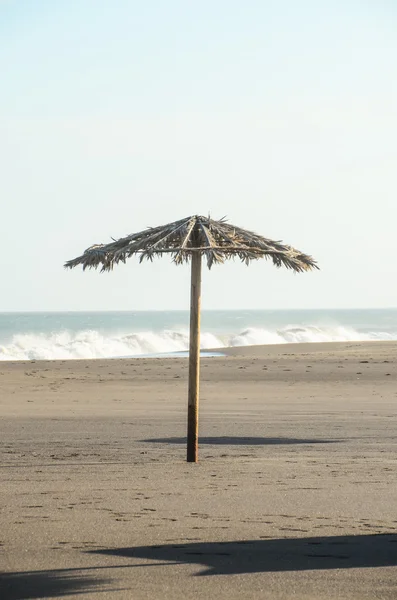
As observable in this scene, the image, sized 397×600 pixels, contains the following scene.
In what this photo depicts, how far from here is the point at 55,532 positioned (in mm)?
7211

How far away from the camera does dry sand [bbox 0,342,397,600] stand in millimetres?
5965

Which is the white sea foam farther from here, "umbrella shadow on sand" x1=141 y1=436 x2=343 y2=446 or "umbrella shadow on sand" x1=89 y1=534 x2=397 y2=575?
"umbrella shadow on sand" x1=89 y1=534 x2=397 y2=575

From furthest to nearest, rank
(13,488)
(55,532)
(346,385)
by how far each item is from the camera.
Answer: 1. (346,385)
2. (13,488)
3. (55,532)

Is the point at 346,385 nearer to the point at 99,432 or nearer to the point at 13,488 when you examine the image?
the point at 99,432

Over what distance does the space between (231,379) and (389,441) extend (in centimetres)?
1087

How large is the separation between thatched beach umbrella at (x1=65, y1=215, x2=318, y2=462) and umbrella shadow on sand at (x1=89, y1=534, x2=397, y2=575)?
3.70 meters

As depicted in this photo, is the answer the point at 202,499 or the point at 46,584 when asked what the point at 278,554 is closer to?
the point at 46,584

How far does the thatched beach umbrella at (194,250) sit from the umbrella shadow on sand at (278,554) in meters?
3.70

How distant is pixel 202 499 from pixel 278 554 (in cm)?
223

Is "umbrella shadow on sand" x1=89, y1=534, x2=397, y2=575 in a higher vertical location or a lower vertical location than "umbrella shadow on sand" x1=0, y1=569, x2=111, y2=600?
higher

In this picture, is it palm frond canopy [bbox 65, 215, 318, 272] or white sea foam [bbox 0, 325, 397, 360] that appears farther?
white sea foam [bbox 0, 325, 397, 360]

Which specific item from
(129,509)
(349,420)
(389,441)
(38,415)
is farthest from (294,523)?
(38,415)

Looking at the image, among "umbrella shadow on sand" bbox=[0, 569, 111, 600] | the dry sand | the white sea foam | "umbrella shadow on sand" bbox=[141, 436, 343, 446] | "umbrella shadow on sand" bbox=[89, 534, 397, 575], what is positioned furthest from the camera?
the white sea foam

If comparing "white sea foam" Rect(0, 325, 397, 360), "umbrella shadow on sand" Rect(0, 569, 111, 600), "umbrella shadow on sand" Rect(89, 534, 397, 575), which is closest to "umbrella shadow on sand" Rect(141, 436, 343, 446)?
"umbrella shadow on sand" Rect(89, 534, 397, 575)
